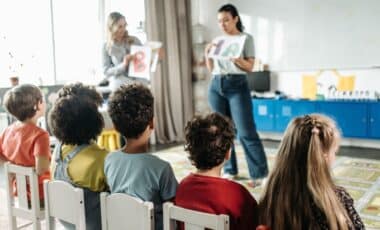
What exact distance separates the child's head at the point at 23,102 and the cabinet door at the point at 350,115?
11.6 feet

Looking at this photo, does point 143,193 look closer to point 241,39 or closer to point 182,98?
point 241,39

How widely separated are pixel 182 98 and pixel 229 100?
8.13ft

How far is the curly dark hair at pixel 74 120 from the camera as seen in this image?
5.78ft

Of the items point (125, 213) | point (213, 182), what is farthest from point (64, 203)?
point (213, 182)

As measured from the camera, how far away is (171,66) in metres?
5.52

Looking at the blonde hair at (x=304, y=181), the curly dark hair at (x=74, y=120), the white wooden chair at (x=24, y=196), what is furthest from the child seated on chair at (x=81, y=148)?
the blonde hair at (x=304, y=181)

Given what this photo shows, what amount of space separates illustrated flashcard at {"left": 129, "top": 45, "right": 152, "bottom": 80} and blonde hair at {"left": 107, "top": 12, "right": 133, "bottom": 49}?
0.08 meters

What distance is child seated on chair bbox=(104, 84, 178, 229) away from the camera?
1493 millimetres

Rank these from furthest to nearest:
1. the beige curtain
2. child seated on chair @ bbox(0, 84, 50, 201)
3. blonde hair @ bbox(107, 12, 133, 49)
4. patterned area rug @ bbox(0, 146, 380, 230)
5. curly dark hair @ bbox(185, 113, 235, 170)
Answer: the beige curtain → blonde hair @ bbox(107, 12, 133, 49) → patterned area rug @ bbox(0, 146, 380, 230) → child seated on chair @ bbox(0, 84, 50, 201) → curly dark hair @ bbox(185, 113, 235, 170)

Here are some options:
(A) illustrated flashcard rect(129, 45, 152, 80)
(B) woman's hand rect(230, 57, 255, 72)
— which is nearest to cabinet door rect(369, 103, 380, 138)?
(B) woman's hand rect(230, 57, 255, 72)

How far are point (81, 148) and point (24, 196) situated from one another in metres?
0.37

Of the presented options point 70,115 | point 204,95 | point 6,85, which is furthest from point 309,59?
point 70,115

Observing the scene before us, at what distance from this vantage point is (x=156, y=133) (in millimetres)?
5355

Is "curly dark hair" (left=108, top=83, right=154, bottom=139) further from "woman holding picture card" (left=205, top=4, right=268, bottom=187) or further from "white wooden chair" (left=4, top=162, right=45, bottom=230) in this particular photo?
"woman holding picture card" (left=205, top=4, right=268, bottom=187)
